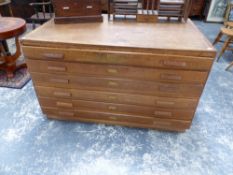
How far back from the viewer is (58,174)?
48.9 inches

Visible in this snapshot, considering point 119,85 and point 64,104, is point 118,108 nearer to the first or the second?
point 119,85

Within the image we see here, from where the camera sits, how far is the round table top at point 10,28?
1.80 m

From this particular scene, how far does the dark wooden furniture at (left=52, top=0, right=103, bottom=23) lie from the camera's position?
1.41 metres

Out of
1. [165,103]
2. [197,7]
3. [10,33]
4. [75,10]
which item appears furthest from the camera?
[197,7]

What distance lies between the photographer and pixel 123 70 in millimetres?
1214

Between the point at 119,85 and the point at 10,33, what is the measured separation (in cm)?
139

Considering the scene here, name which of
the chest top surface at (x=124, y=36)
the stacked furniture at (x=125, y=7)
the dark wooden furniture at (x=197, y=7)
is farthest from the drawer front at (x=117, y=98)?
the dark wooden furniture at (x=197, y=7)

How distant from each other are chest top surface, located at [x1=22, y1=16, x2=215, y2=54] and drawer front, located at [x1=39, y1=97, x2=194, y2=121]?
1.69 feet

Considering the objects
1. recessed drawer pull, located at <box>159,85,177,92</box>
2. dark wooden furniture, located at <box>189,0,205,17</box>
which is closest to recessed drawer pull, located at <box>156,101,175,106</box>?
recessed drawer pull, located at <box>159,85,177,92</box>

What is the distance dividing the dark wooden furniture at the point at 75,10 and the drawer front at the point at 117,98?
1.98ft

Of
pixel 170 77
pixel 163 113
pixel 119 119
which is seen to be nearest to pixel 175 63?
pixel 170 77

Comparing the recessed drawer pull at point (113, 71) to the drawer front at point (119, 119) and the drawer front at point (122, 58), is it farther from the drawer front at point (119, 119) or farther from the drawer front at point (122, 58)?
the drawer front at point (119, 119)

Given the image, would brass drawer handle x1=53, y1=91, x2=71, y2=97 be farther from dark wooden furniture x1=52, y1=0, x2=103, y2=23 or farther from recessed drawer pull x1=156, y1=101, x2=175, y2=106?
recessed drawer pull x1=156, y1=101, x2=175, y2=106

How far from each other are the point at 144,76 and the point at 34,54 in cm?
81
